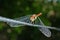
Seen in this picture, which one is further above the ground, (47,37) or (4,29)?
(47,37)

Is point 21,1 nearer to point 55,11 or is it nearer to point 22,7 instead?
point 22,7

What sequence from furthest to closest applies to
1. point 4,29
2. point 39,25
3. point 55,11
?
point 4,29 → point 55,11 → point 39,25

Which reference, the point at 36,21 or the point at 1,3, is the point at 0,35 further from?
the point at 36,21

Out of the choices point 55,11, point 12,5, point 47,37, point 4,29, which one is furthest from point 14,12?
point 47,37

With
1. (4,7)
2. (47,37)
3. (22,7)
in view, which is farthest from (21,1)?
(47,37)

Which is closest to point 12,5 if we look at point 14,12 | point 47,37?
point 14,12

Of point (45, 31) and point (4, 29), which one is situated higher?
point (45, 31)

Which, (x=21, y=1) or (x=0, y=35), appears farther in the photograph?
(x=21, y=1)

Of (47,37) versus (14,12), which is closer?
(47,37)

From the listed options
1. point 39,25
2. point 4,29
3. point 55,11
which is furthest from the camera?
point 4,29
